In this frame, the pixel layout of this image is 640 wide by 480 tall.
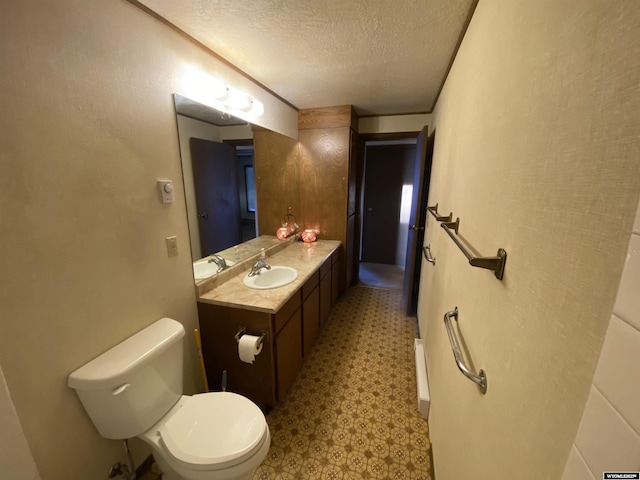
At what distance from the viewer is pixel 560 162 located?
452mm

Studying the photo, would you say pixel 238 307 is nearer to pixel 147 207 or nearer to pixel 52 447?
pixel 147 207

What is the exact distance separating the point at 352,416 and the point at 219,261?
4.53ft

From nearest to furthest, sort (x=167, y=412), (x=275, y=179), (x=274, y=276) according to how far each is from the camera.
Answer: (x=167, y=412)
(x=274, y=276)
(x=275, y=179)

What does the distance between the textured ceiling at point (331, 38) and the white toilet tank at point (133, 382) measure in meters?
1.50

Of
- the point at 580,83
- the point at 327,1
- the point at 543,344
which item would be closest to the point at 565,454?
the point at 543,344

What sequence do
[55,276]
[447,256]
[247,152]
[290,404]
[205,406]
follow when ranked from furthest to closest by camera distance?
[247,152]
[290,404]
[447,256]
[205,406]
[55,276]

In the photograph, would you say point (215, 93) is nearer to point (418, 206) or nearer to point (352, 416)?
point (418, 206)

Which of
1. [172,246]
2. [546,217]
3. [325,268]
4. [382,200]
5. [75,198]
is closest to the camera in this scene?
[546,217]

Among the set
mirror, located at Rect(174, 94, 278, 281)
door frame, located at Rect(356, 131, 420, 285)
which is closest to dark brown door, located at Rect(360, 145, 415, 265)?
door frame, located at Rect(356, 131, 420, 285)

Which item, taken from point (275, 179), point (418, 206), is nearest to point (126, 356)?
point (275, 179)

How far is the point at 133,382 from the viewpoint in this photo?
102cm

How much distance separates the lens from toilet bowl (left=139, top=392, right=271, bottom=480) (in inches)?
38.9

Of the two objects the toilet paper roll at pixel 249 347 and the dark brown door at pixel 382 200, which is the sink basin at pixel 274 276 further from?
the dark brown door at pixel 382 200

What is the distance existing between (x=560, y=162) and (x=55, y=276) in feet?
4.77
